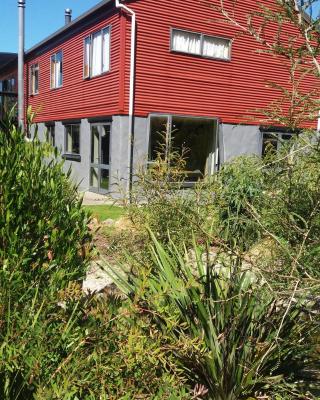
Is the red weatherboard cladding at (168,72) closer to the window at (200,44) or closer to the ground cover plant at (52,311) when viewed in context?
the window at (200,44)

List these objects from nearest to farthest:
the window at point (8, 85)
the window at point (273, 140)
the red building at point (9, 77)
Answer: the window at point (273, 140) → the red building at point (9, 77) → the window at point (8, 85)

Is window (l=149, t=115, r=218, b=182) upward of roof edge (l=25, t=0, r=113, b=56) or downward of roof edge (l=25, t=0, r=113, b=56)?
downward

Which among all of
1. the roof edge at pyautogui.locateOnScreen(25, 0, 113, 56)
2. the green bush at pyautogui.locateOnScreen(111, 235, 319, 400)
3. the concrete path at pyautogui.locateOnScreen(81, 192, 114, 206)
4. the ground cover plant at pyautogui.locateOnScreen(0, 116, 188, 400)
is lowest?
the concrete path at pyautogui.locateOnScreen(81, 192, 114, 206)

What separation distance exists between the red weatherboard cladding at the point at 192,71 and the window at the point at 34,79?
10462 mm

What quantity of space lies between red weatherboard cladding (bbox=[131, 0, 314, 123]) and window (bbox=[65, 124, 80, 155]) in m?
5.11

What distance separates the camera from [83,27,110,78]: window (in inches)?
618

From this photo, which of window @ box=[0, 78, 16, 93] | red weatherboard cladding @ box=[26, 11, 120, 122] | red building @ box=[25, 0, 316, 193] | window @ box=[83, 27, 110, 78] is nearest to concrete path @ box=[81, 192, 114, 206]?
red building @ box=[25, 0, 316, 193]

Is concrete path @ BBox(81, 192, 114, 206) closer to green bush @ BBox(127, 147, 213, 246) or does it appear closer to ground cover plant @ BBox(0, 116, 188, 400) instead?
green bush @ BBox(127, 147, 213, 246)

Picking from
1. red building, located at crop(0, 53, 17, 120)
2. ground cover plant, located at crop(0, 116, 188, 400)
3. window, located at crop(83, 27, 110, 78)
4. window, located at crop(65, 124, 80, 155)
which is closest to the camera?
ground cover plant, located at crop(0, 116, 188, 400)

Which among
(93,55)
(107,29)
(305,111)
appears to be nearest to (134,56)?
(107,29)

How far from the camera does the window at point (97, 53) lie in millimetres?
15688

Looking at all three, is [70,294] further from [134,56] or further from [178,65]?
[178,65]

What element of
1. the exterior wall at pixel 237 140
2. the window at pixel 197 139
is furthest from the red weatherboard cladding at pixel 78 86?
the exterior wall at pixel 237 140

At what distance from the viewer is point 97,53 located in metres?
16.5
